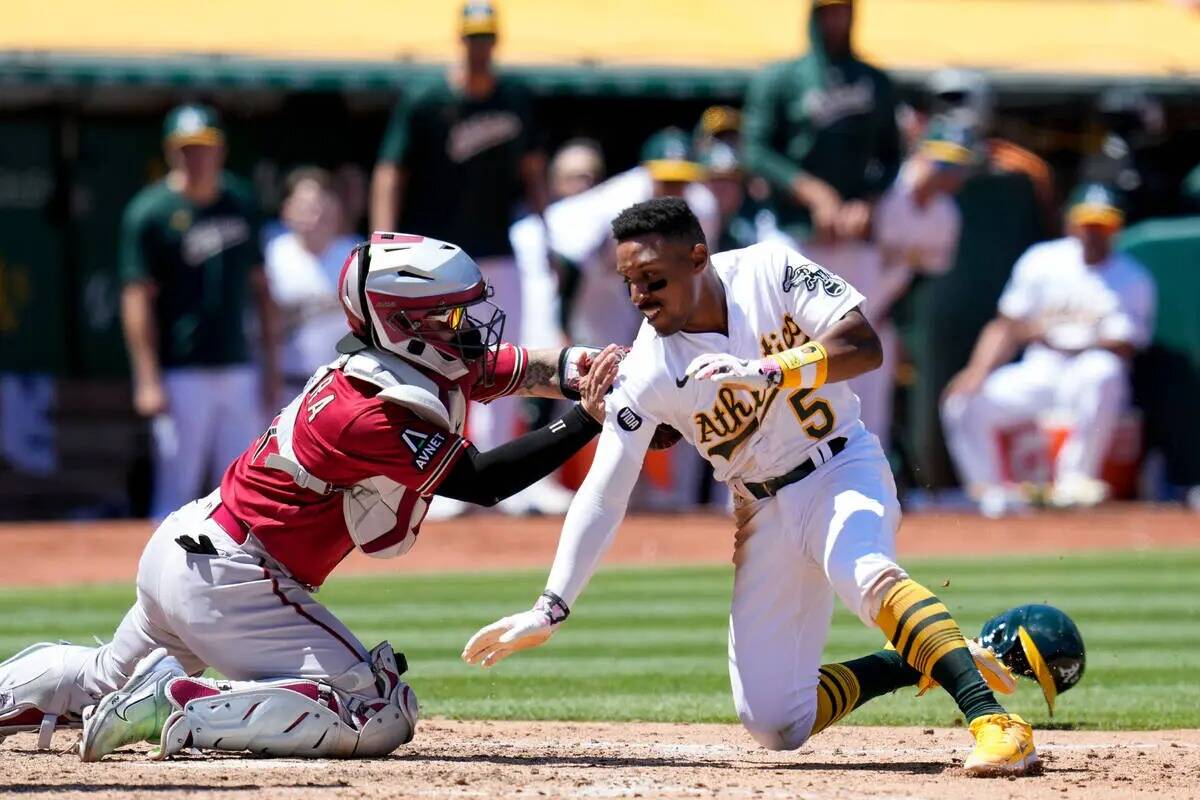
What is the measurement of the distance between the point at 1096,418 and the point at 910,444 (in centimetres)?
138

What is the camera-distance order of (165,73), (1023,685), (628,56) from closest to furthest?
1. (1023,685)
2. (165,73)
3. (628,56)

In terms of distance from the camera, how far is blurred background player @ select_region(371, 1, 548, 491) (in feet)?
38.8

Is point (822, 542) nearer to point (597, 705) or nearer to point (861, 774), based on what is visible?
point (861, 774)

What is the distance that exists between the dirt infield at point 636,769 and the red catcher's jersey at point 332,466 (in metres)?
0.60

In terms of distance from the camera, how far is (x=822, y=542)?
5656 mm

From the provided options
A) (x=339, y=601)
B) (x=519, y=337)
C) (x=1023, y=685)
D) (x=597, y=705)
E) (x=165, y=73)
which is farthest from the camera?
(x=165, y=73)

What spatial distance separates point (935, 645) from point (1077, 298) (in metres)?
8.03

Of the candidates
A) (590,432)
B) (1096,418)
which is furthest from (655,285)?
(1096,418)

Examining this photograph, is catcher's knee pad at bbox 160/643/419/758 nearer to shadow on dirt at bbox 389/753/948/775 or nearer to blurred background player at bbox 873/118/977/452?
shadow on dirt at bbox 389/753/948/775

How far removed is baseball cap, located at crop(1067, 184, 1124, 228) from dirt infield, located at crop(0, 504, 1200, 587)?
72.7 inches

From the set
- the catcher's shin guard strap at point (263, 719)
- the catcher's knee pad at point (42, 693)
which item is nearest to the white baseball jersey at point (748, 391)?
the catcher's shin guard strap at point (263, 719)

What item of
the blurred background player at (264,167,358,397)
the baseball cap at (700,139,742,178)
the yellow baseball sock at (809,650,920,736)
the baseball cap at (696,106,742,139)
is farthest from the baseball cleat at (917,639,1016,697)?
the baseball cap at (696,106,742,139)

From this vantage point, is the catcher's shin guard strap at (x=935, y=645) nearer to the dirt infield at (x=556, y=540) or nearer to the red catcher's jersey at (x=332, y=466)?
the red catcher's jersey at (x=332, y=466)

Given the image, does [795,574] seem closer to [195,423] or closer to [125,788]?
[125,788]
